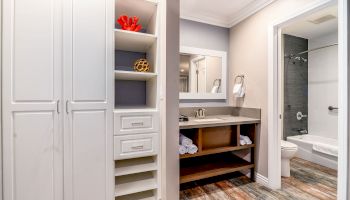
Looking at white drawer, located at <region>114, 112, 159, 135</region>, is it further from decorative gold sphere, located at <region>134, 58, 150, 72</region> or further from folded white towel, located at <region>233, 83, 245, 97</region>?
folded white towel, located at <region>233, 83, 245, 97</region>

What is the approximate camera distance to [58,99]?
123 cm

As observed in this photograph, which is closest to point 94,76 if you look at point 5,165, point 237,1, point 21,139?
point 21,139

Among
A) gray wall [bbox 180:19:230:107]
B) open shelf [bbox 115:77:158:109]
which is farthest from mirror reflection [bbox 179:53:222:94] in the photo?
open shelf [bbox 115:77:158:109]

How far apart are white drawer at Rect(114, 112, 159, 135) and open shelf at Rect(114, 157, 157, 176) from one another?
1.06 ft

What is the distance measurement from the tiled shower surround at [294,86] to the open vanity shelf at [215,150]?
1567mm

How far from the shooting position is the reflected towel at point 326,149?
2.59 m

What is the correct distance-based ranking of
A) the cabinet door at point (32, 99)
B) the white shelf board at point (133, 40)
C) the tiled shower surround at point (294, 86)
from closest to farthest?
the cabinet door at point (32, 99)
the white shelf board at point (133, 40)
the tiled shower surround at point (294, 86)

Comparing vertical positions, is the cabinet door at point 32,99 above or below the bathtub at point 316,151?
above

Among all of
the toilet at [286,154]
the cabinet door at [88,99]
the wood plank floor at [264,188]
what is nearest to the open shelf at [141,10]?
the cabinet door at [88,99]

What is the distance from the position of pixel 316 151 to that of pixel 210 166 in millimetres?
2025

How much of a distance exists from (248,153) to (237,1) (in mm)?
2132

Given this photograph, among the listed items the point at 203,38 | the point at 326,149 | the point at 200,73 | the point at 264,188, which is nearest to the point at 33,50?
the point at 200,73

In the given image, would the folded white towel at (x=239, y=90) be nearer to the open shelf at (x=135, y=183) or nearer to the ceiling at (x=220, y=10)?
the ceiling at (x=220, y=10)

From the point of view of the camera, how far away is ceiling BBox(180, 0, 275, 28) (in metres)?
2.25
